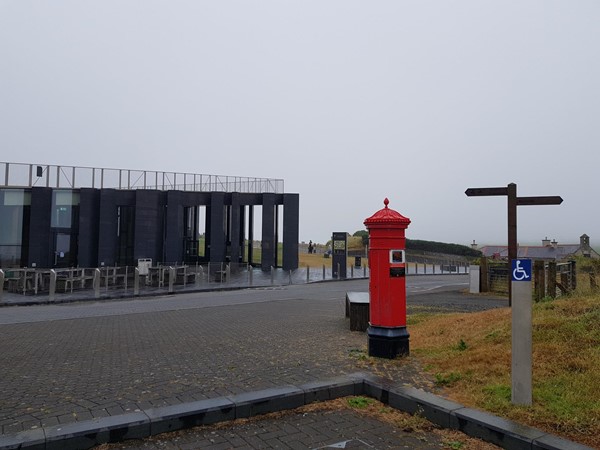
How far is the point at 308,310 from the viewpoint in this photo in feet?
43.9

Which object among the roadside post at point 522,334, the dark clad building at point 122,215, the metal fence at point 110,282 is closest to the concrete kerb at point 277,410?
the roadside post at point 522,334

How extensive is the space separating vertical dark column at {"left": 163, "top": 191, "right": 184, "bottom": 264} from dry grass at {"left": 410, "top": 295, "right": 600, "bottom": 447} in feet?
87.5

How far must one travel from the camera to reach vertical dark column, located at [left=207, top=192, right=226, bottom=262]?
3497 cm

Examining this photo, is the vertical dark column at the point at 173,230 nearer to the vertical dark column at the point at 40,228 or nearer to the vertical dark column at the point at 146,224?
the vertical dark column at the point at 146,224

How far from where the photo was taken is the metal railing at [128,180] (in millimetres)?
29844

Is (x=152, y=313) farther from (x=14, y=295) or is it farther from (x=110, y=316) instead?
(x=14, y=295)

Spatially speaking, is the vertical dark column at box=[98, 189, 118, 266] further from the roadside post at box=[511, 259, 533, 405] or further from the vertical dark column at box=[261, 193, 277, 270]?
the roadside post at box=[511, 259, 533, 405]

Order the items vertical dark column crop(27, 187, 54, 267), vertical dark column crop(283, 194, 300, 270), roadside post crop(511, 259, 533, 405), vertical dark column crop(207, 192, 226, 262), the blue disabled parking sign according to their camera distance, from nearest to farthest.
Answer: roadside post crop(511, 259, 533, 405), the blue disabled parking sign, vertical dark column crop(27, 187, 54, 267), vertical dark column crop(207, 192, 226, 262), vertical dark column crop(283, 194, 300, 270)

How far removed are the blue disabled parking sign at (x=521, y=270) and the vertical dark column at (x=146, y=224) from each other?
2961cm

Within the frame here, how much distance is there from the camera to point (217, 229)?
3509cm

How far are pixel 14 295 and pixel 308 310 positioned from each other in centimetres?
1249

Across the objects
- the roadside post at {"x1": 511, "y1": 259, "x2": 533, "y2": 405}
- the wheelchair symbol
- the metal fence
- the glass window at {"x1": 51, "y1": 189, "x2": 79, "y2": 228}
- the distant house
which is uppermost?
the glass window at {"x1": 51, "y1": 189, "x2": 79, "y2": 228}

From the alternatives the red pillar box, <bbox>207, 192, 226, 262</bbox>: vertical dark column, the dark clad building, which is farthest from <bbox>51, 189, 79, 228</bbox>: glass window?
the red pillar box

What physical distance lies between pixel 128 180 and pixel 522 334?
33.5 metres
